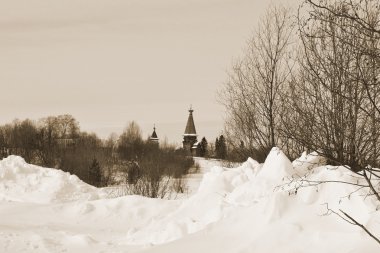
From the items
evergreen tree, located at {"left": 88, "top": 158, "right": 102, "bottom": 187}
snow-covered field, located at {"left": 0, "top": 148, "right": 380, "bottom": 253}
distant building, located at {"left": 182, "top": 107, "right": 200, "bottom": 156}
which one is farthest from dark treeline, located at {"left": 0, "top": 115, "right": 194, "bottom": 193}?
distant building, located at {"left": 182, "top": 107, "right": 200, "bottom": 156}

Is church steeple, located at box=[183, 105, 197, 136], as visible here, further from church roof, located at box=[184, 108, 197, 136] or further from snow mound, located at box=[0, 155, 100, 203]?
snow mound, located at box=[0, 155, 100, 203]

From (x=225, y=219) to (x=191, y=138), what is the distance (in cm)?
7316

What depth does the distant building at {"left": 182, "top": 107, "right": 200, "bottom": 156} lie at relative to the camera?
259 feet

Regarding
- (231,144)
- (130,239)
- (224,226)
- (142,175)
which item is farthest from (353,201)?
(142,175)

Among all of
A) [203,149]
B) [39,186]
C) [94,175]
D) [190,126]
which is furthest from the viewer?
[190,126]

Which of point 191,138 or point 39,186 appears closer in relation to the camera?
point 39,186

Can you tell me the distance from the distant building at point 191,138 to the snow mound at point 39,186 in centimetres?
5921

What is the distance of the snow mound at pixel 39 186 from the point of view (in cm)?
1753

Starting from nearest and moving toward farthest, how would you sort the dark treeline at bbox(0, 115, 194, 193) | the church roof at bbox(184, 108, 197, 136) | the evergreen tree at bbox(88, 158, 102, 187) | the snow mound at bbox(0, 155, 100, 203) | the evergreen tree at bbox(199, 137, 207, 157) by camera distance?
the snow mound at bbox(0, 155, 100, 203) < the dark treeline at bbox(0, 115, 194, 193) < the evergreen tree at bbox(88, 158, 102, 187) < the evergreen tree at bbox(199, 137, 207, 157) < the church roof at bbox(184, 108, 197, 136)

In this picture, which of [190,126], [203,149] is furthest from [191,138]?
[203,149]

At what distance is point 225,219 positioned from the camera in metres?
6.97

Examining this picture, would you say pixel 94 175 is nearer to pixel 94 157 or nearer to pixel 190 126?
pixel 94 157

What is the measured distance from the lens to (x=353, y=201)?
237 inches

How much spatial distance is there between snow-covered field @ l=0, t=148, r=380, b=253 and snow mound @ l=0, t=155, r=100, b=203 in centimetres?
395
